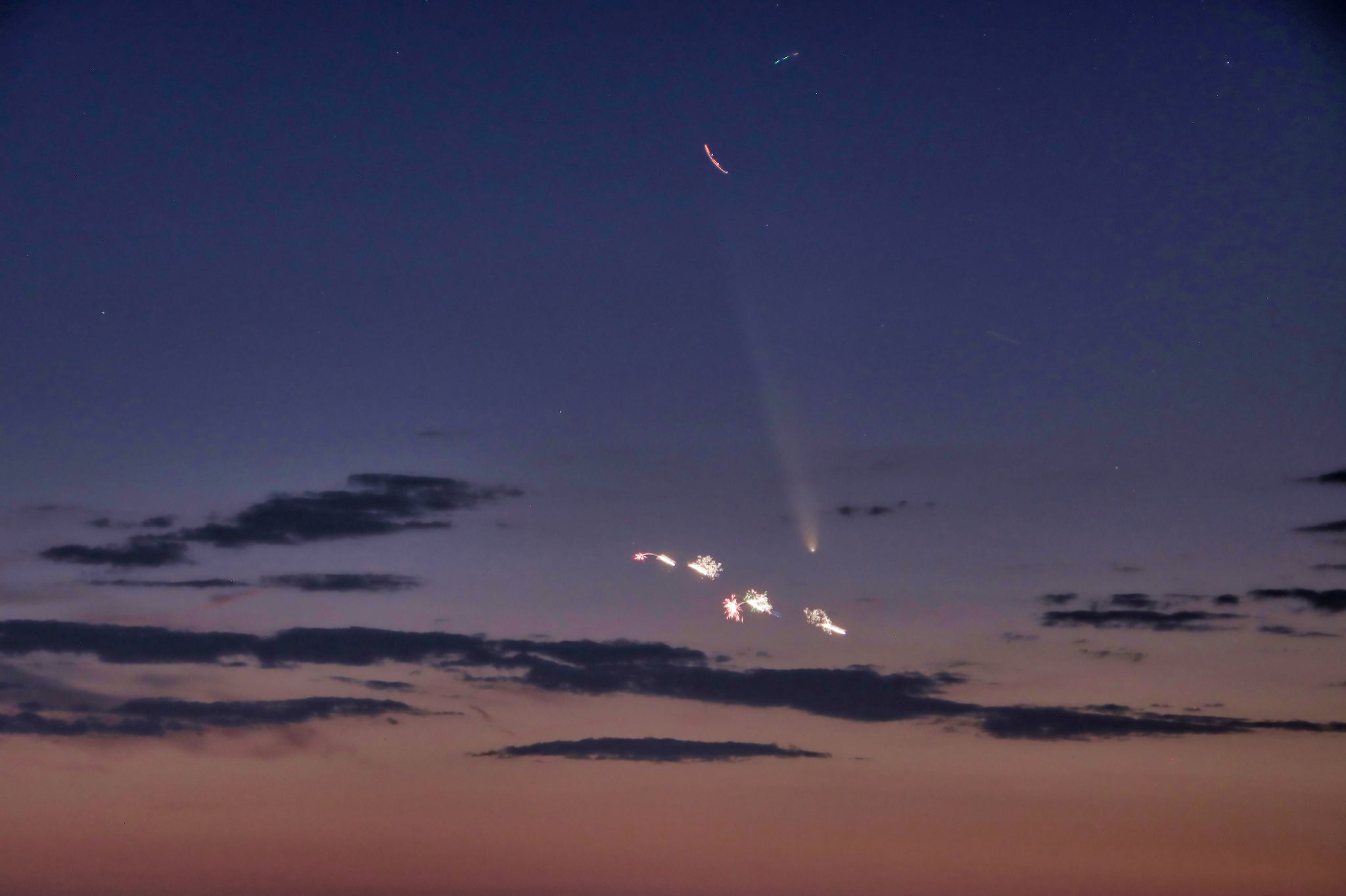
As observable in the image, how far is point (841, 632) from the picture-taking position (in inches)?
2376

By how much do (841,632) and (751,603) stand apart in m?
8.39

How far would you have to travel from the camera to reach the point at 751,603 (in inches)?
2235
